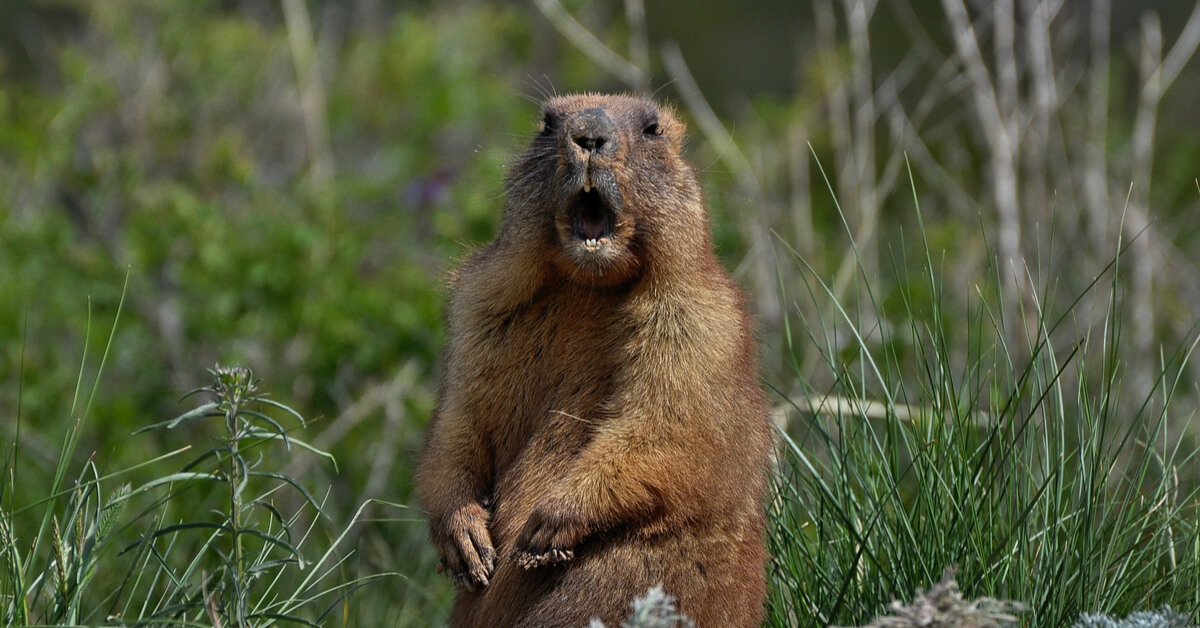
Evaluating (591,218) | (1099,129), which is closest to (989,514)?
(591,218)

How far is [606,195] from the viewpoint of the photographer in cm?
321

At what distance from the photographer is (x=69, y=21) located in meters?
13.4

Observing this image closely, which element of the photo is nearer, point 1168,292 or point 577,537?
point 577,537

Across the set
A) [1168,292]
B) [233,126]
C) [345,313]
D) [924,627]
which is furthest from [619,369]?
[233,126]

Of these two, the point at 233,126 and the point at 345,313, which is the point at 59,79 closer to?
the point at 233,126

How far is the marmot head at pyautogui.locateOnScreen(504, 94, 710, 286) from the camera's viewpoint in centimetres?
320

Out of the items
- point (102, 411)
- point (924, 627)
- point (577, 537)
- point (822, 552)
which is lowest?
point (102, 411)

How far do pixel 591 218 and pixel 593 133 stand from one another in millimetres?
213

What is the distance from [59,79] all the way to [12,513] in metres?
8.41

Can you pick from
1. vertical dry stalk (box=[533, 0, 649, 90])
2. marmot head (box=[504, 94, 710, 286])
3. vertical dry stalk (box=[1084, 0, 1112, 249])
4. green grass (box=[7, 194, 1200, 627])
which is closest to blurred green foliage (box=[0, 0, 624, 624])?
vertical dry stalk (box=[533, 0, 649, 90])

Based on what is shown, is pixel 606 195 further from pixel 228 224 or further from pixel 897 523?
pixel 228 224

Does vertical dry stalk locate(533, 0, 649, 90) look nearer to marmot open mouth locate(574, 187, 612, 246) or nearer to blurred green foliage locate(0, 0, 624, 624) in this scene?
blurred green foliage locate(0, 0, 624, 624)

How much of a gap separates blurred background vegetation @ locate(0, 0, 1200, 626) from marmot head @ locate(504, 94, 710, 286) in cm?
149

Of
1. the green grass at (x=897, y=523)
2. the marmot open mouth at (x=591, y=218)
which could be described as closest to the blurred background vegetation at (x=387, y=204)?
the green grass at (x=897, y=523)
